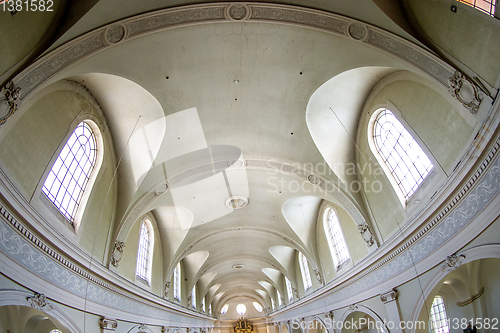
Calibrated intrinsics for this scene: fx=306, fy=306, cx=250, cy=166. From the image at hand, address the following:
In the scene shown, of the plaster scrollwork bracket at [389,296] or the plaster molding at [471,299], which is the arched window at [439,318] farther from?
the plaster scrollwork bracket at [389,296]

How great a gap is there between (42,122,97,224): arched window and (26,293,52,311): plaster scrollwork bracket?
230 centimetres

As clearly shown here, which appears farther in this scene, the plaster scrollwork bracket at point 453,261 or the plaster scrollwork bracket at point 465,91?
the plaster scrollwork bracket at point 453,261

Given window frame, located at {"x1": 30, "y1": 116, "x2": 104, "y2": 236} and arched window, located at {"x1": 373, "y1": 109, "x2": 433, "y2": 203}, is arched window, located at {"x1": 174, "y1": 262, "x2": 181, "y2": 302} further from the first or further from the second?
arched window, located at {"x1": 373, "y1": 109, "x2": 433, "y2": 203}

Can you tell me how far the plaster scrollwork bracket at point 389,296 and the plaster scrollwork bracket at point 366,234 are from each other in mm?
1682

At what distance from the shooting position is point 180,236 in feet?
→ 54.6

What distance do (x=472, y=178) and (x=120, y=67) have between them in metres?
8.71

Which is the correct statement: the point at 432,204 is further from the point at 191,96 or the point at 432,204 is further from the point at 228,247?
the point at 228,247

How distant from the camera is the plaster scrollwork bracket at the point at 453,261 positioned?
22.6ft

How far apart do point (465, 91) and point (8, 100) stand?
879cm

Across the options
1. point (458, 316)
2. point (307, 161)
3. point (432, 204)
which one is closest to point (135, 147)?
point (307, 161)

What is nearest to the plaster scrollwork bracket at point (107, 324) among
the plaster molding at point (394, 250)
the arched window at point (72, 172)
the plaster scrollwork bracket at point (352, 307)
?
the plaster molding at point (394, 250)

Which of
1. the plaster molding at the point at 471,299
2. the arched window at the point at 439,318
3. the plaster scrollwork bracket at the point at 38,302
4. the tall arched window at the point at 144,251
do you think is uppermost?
the tall arched window at the point at 144,251

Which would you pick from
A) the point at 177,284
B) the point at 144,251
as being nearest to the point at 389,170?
the point at 144,251

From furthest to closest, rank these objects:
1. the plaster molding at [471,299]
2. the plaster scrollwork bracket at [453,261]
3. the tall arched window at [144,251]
A: the tall arched window at [144,251], the plaster molding at [471,299], the plaster scrollwork bracket at [453,261]
